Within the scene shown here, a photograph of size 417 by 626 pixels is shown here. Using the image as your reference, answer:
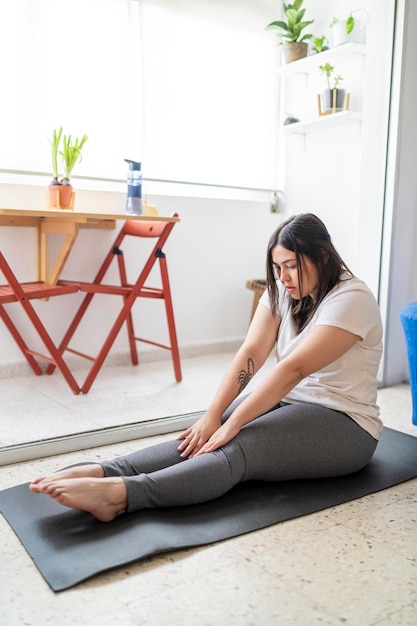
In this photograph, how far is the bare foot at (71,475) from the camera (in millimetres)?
1404

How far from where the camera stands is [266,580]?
126cm

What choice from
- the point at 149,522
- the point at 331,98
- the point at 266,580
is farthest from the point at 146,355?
the point at 266,580

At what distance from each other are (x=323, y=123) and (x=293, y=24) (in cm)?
55

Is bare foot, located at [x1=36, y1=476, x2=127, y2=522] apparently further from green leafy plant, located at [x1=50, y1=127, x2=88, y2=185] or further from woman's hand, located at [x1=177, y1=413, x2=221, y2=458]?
green leafy plant, located at [x1=50, y1=127, x2=88, y2=185]

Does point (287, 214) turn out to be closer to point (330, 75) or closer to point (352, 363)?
point (330, 75)

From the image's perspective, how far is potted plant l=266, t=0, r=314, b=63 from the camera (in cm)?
328

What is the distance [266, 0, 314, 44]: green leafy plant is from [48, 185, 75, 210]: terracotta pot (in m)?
1.55

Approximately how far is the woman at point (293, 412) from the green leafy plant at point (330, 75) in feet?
6.17

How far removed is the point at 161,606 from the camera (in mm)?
1167

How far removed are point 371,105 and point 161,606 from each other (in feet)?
7.81

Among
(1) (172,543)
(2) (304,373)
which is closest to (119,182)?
(2) (304,373)

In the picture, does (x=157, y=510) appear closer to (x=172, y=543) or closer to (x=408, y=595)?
(x=172, y=543)

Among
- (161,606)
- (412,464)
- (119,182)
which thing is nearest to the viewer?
(161,606)

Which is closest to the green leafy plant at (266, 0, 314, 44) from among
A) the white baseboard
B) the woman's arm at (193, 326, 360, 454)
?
the white baseboard
